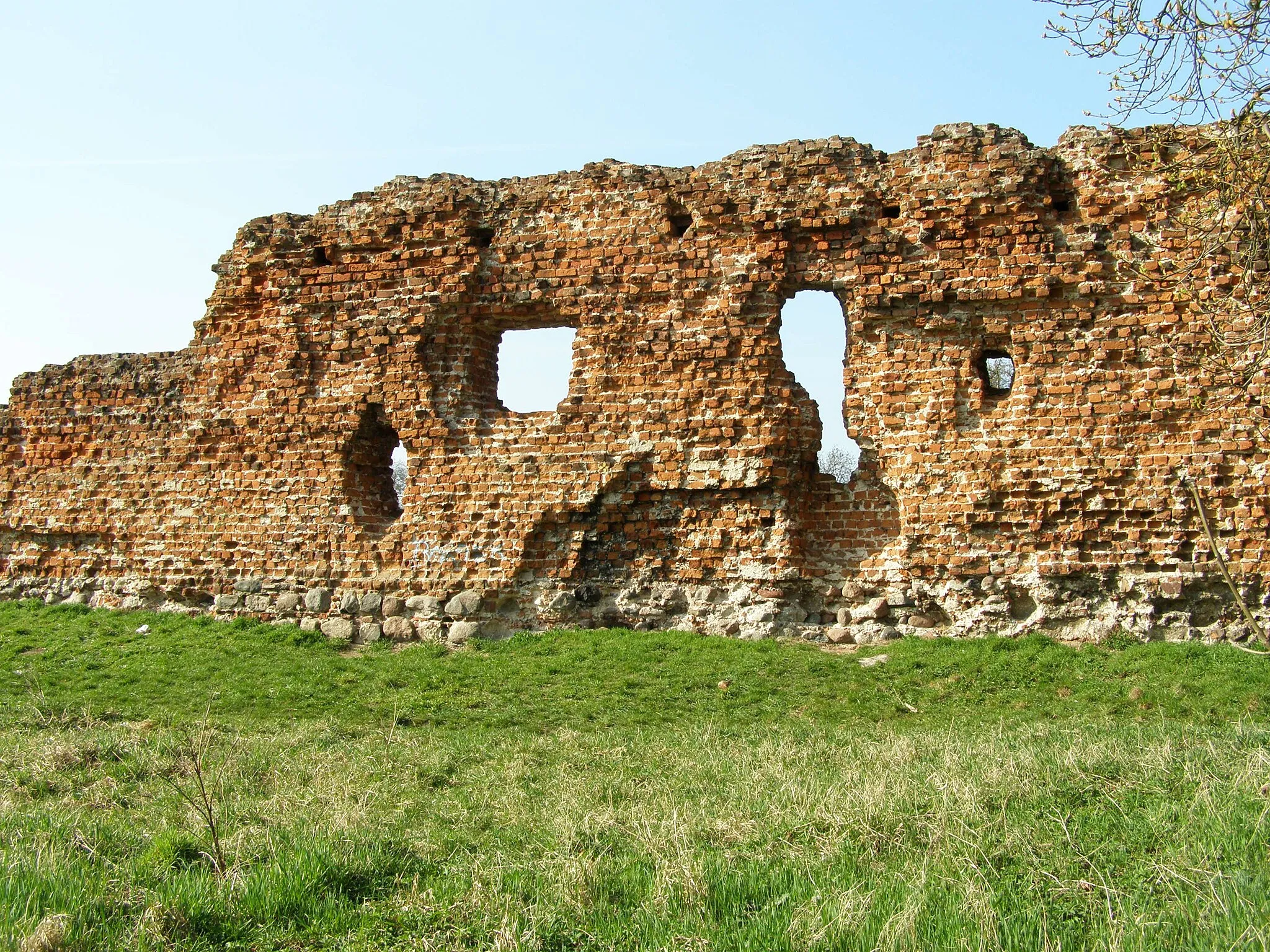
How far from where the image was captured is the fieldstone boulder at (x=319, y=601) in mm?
9977

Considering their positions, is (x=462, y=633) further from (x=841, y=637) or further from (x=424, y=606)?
(x=841, y=637)

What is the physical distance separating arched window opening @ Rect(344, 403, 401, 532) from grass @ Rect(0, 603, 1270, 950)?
7.16ft

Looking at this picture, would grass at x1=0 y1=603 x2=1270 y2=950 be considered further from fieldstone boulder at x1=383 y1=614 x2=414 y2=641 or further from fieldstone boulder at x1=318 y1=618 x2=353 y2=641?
fieldstone boulder at x1=318 y1=618 x2=353 y2=641

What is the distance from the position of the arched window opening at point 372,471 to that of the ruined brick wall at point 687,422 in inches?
1.3

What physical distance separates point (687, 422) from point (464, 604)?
2.64m

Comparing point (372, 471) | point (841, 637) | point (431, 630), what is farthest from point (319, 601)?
point (841, 637)

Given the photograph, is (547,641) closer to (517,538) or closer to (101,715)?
(517,538)

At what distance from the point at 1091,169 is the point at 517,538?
593 centimetres

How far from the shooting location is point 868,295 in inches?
360

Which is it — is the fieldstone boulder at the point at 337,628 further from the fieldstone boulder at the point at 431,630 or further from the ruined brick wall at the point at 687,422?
the fieldstone boulder at the point at 431,630

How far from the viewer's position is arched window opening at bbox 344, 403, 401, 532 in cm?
1021

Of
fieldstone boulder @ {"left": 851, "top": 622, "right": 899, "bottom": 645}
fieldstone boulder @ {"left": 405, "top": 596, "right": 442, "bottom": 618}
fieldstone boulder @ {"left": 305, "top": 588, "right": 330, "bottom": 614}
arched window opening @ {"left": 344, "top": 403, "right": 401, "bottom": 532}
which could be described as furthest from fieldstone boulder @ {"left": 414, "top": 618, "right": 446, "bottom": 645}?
fieldstone boulder @ {"left": 851, "top": 622, "right": 899, "bottom": 645}

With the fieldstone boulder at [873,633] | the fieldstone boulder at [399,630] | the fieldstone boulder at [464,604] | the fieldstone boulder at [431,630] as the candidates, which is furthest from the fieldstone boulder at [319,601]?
the fieldstone boulder at [873,633]

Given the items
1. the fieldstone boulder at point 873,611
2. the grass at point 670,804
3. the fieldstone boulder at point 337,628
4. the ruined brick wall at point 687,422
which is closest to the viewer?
the grass at point 670,804
